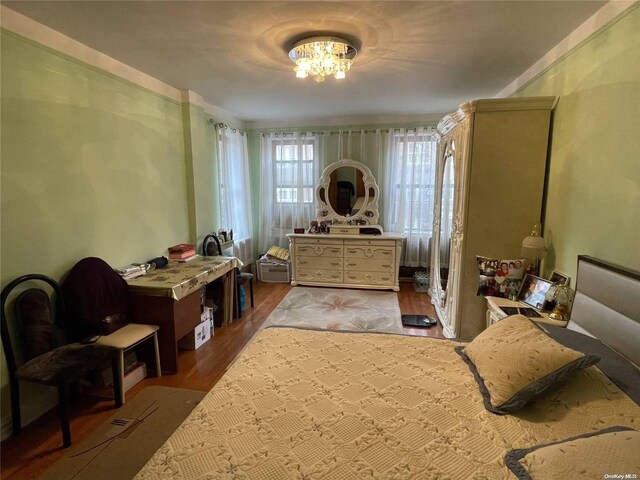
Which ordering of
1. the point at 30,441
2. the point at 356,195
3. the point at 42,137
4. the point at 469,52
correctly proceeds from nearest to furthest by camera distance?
1. the point at 30,441
2. the point at 42,137
3. the point at 469,52
4. the point at 356,195

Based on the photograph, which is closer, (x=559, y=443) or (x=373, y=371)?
(x=559, y=443)

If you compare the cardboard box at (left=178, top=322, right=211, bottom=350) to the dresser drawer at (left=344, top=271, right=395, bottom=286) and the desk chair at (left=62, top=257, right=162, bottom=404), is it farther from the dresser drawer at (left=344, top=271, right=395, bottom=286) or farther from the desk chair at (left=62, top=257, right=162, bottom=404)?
the dresser drawer at (left=344, top=271, right=395, bottom=286)

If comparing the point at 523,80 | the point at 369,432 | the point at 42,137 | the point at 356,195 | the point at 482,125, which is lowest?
the point at 369,432

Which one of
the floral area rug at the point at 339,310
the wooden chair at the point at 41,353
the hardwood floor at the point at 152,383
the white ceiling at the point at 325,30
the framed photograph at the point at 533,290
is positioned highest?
the white ceiling at the point at 325,30

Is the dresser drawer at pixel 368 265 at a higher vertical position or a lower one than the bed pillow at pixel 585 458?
lower

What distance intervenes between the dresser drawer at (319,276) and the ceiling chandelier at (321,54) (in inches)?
116

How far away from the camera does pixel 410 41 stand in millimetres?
2318

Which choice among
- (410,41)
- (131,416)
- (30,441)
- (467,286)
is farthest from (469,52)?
(30,441)

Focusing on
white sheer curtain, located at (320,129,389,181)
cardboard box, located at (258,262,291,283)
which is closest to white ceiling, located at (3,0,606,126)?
white sheer curtain, located at (320,129,389,181)

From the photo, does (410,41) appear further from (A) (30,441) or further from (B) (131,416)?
(A) (30,441)

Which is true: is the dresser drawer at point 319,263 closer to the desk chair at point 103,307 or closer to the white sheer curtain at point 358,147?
the white sheer curtain at point 358,147

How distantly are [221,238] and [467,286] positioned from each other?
295 centimetres

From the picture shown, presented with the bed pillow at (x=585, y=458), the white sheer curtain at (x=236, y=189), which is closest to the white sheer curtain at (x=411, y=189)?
the white sheer curtain at (x=236, y=189)

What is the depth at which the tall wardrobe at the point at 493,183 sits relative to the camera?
2.55 meters
